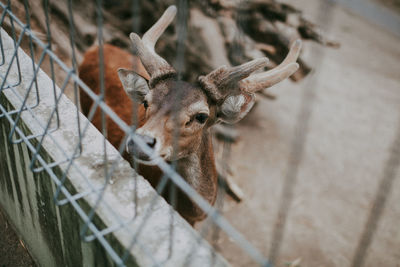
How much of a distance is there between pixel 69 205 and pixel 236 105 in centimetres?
147

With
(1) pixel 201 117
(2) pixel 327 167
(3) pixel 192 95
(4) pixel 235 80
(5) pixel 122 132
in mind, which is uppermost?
(4) pixel 235 80

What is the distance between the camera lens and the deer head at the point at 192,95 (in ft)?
8.62

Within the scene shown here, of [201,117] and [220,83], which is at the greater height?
[220,83]

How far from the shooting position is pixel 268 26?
5.29 metres

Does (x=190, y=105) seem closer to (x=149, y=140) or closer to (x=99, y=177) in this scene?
(x=149, y=140)

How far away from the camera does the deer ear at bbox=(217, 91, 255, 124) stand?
288 cm

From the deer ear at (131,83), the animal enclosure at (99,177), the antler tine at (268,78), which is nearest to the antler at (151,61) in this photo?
the deer ear at (131,83)

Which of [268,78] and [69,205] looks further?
[268,78]

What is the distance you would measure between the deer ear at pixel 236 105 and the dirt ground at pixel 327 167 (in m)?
0.59

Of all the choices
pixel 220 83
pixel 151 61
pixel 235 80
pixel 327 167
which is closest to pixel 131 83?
pixel 151 61

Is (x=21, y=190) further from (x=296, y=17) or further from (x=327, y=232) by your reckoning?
(x=296, y=17)

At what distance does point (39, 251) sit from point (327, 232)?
10.1 feet

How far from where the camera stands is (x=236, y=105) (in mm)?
2883

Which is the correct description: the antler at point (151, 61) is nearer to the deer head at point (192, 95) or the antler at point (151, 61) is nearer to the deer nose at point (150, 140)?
the deer head at point (192, 95)
